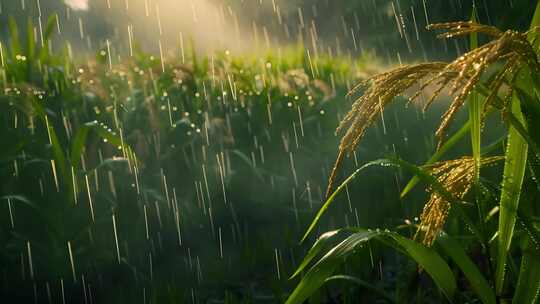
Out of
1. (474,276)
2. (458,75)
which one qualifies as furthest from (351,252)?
(458,75)

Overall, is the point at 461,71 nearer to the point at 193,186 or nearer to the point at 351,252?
the point at 351,252

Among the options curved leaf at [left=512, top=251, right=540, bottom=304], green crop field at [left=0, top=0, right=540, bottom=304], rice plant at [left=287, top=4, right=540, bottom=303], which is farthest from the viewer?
green crop field at [left=0, top=0, right=540, bottom=304]

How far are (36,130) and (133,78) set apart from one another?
665mm

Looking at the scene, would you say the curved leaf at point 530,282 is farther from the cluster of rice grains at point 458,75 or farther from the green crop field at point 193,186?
the green crop field at point 193,186

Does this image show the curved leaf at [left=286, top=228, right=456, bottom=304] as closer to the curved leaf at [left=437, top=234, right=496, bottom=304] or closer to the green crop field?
the curved leaf at [left=437, top=234, right=496, bottom=304]

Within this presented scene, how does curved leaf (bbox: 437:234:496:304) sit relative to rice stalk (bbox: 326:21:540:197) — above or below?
below

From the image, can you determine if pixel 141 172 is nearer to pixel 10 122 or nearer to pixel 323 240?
pixel 10 122

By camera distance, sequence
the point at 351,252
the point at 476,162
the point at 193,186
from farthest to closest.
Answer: the point at 193,186
the point at 351,252
the point at 476,162

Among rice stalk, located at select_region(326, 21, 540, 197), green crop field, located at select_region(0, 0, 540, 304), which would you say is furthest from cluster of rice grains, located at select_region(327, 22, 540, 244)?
green crop field, located at select_region(0, 0, 540, 304)

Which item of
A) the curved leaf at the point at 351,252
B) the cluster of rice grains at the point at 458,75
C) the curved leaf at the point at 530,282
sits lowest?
the curved leaf at the point at 530,282

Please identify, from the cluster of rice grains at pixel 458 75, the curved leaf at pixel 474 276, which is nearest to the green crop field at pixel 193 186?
the curved leaf at pixel 474 276

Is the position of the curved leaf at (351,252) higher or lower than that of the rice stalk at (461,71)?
lower

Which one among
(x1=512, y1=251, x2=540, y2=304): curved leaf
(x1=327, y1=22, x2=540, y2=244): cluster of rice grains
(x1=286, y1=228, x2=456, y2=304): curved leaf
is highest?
(x1=327, y1=22, x2=540, y2=244): cluster of rice grains

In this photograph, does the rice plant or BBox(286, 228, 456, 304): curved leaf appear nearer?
the rice plant
